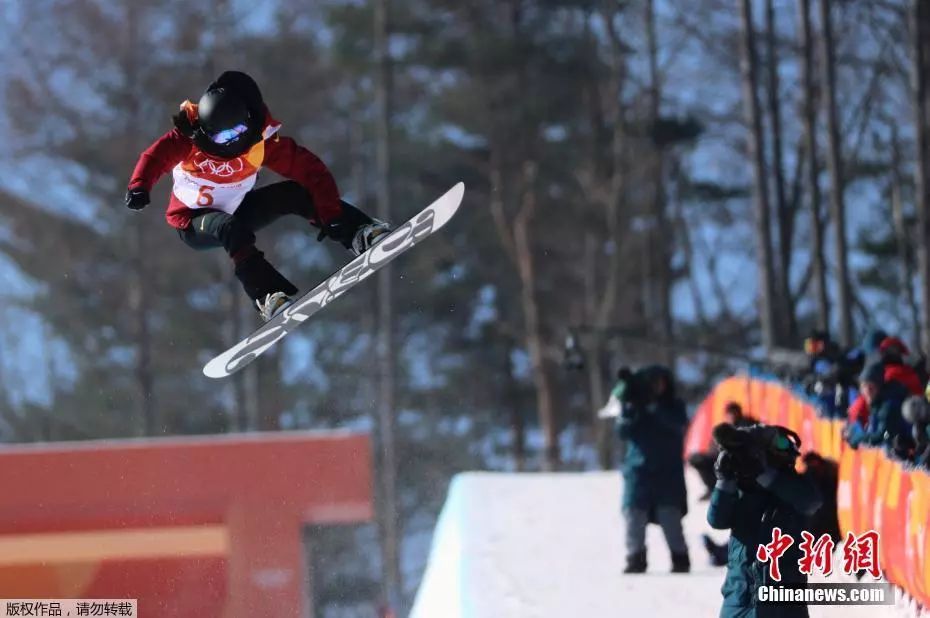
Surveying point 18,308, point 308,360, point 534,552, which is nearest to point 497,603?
point 534,552

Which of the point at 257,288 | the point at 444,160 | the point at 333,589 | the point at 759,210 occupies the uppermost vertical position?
the point at 444,160

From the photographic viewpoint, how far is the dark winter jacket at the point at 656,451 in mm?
7332

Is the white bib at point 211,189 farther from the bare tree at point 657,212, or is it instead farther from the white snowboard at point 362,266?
the bare tree at point 657,212

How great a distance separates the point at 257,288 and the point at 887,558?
290 centimetres

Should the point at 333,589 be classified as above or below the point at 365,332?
below

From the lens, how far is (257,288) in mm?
5844

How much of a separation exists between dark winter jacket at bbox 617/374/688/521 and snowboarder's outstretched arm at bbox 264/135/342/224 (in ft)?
7.54

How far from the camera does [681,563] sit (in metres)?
7.50

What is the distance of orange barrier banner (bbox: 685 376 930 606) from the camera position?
17.7ft

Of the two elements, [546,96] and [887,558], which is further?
[546,96]

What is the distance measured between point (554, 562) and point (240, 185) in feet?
12.4

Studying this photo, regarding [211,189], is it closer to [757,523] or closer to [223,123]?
[223,123]

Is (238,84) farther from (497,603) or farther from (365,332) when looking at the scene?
(365,332)

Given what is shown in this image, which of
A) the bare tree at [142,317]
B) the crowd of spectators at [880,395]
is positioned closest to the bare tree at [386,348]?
the bare tree at [142,317]
